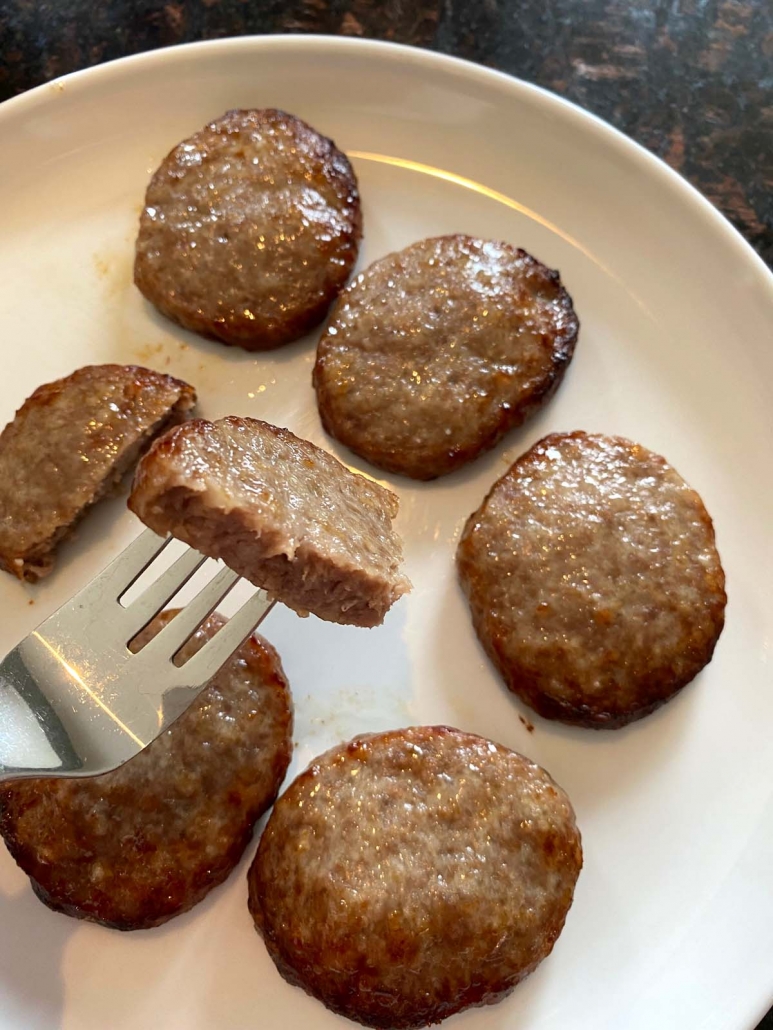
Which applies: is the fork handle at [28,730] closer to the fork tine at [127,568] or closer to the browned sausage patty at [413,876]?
A: the fork tine at [127,568]

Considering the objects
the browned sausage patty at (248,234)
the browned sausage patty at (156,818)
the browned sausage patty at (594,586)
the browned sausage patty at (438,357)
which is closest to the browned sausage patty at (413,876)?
the browned sausage patty at (156,818)

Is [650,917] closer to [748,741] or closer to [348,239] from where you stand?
[748,741]

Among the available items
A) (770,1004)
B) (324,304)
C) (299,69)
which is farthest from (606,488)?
(299,69)

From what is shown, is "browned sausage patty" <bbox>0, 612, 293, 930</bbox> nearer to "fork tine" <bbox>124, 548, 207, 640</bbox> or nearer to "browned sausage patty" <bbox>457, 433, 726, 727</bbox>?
"fork tine" <bbox>124, 548, 207, 640</bbox>

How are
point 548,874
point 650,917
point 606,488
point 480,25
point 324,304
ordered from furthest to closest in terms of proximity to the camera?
1. point 480,25
2. point 324,304
3. point 606,488
4. point 650,917
5. point 548,874

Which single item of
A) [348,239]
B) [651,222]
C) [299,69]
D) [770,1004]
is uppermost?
[299,69]

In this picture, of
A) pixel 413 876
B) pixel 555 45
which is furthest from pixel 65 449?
pixel 555 45

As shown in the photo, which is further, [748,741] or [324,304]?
[324,304]
